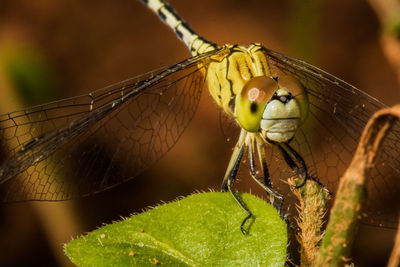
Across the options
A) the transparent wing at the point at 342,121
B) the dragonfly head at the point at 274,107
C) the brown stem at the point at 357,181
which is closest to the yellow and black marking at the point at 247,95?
the dragonfly head at the point at 274,107

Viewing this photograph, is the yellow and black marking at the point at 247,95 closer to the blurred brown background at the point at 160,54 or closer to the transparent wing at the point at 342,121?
the transparent wing at the point at 342,121

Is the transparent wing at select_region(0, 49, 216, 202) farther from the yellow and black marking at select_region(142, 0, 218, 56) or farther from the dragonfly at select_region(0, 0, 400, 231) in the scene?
→ the yellow and black marking at select_region(142, 0, 218, 56)

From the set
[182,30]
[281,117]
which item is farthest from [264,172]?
[182,30]

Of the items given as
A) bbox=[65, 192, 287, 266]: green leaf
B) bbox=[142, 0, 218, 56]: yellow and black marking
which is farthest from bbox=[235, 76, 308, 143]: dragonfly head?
bbox=[142, 0, 218, 56]: yellow and black marking

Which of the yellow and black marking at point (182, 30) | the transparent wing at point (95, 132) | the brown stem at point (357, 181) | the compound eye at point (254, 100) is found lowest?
the brown stem at point (357, 181)

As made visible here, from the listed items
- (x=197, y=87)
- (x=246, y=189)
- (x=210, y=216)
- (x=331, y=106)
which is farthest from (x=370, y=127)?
(x=246, y=189)

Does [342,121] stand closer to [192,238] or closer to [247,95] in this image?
[247,95]

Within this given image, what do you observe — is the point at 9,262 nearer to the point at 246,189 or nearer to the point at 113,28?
the point at 246,189
